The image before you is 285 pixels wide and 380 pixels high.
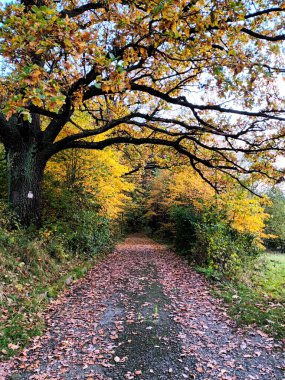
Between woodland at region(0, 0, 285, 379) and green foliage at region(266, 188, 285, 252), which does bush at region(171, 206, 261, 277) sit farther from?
green foliage at region(266, 188, 285, 252)

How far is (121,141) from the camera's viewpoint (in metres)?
9.32

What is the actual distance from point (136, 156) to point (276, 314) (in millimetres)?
9562

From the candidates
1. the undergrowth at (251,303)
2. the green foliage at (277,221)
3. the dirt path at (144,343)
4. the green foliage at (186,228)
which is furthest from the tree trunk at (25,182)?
the green foliage at (277,221)

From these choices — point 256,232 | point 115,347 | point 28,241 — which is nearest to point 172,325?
point 115,347

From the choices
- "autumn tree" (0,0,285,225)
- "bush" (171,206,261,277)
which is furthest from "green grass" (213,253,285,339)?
"autumn tree" (0,0,285,225)

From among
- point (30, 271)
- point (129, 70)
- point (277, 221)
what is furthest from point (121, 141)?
point (277, 221)

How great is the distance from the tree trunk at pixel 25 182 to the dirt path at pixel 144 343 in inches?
113

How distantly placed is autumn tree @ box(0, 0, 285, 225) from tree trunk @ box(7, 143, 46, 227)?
29 mm

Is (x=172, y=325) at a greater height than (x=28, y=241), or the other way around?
(x=28, y=241)

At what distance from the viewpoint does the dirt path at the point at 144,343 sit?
3895mm

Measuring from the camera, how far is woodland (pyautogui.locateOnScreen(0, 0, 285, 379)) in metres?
4.65

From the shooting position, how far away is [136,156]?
13914 mm

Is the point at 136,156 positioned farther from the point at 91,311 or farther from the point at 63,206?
the point at 91,311

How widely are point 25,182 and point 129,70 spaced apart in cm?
458
